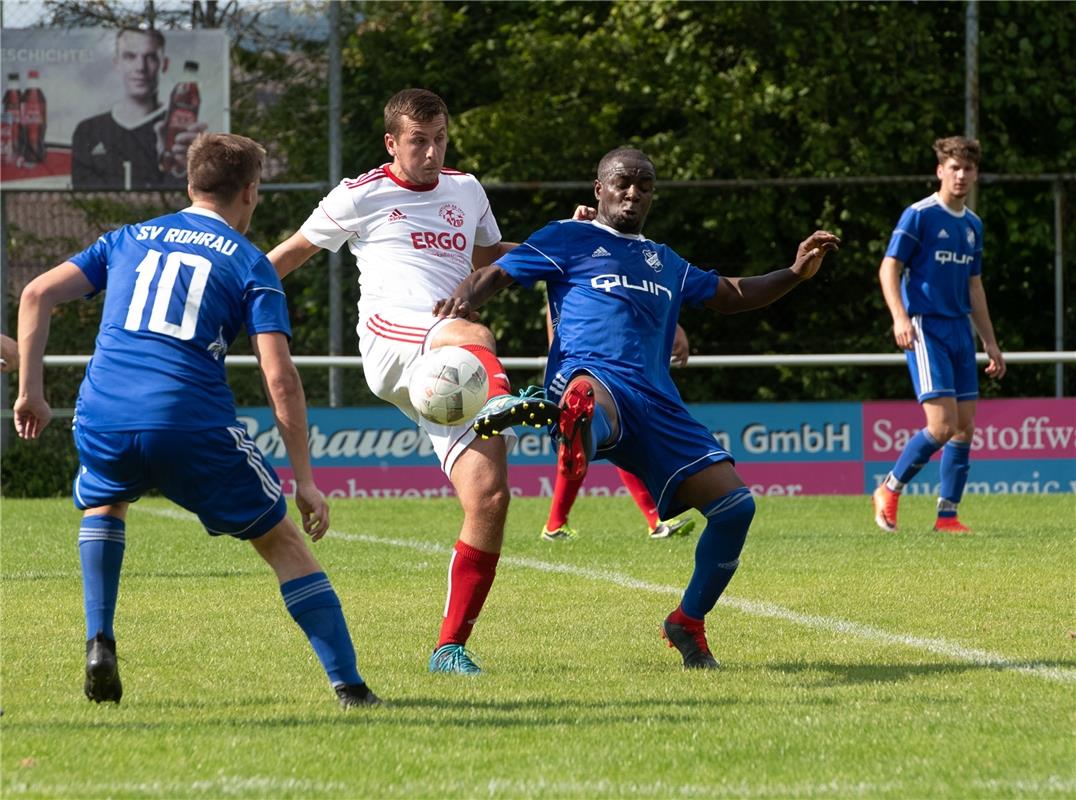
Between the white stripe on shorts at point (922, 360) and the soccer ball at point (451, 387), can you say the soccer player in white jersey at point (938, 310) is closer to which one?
the white stripe on shorts at point (922, 360)

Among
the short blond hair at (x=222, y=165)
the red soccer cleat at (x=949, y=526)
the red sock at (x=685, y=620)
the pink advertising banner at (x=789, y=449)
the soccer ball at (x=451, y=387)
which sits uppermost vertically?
the short blond hair at (x=222, y=165)

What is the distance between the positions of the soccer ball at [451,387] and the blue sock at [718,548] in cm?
88

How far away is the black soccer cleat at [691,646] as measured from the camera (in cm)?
571

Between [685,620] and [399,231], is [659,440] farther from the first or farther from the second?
[399,231]

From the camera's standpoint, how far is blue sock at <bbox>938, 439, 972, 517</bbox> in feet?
35.6

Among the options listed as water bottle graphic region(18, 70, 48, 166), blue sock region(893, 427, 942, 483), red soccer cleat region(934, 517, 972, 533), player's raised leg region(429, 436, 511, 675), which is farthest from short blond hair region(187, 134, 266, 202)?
water bottle graphic region(18, 70, 48, 166)


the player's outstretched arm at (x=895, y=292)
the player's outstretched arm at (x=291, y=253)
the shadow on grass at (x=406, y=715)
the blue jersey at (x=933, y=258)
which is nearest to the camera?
the shadow on grass at (x=406, y=715)

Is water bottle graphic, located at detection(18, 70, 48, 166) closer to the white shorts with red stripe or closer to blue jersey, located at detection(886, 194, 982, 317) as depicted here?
blue jersey, located at detection(886, 194, 982, 317)

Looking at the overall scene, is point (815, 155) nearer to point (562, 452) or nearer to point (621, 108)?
point (621, 108)

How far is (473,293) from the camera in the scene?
5.77 meters

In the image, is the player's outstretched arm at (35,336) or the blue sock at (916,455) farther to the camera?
the blue sock at (916,455)

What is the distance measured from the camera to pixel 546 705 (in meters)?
4.94

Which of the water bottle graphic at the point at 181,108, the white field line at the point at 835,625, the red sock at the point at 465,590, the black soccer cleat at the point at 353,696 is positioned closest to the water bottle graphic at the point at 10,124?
the water bottle graphic at the point at 181,108

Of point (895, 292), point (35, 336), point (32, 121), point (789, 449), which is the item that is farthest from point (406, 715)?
point (32, 121)
